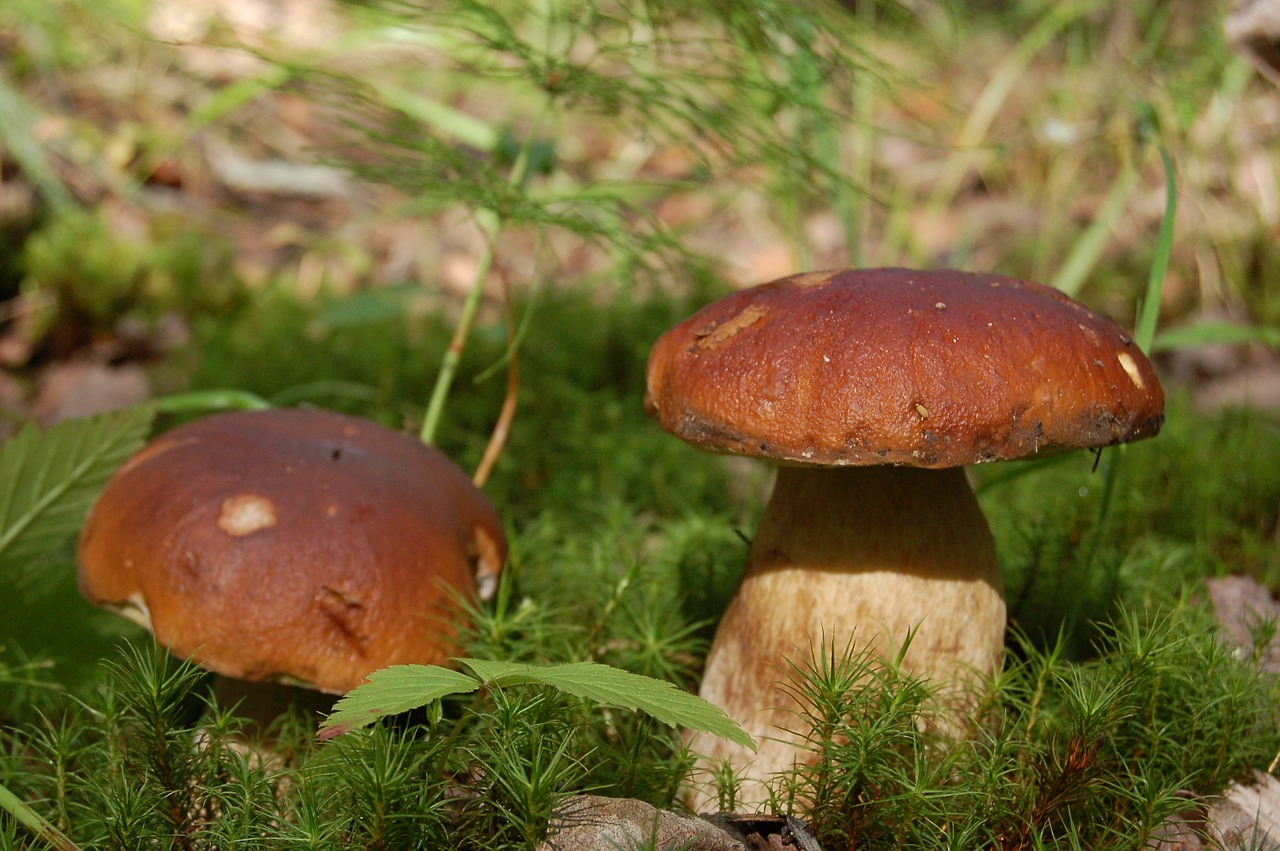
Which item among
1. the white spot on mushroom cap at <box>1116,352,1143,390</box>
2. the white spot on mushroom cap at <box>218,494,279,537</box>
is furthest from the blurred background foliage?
the white spot on mushroom cap at <box>218,494,279,537</box>

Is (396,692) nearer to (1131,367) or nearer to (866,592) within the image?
(866,592)

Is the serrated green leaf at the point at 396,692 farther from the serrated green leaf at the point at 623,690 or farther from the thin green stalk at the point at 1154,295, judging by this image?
the thin green stalk at the point at 1154,295

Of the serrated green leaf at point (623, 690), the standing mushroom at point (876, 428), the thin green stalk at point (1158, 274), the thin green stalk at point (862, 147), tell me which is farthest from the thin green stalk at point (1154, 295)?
the serrated green leaf at point (623, 690)

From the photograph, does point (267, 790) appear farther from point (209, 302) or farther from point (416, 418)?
point (209, 302)

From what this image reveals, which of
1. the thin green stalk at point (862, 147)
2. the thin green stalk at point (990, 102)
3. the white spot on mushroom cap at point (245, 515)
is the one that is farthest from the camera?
the thin green stalk at point (990, 102)

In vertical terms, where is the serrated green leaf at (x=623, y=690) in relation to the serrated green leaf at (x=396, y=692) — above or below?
above

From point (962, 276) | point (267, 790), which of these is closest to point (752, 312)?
point (962, 276)

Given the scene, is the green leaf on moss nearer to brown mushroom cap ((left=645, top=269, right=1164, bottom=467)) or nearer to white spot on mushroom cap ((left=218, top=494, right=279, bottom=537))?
brown mushroom cap ((left=645, top=269, right=1164, bottom=467))
